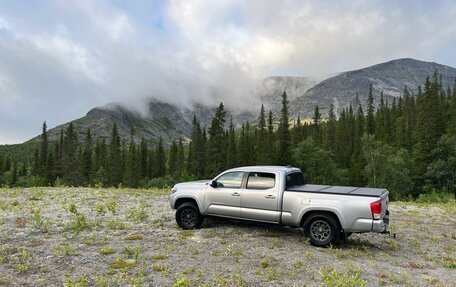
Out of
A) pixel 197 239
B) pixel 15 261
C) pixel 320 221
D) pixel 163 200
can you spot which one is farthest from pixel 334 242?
pixel 163 200

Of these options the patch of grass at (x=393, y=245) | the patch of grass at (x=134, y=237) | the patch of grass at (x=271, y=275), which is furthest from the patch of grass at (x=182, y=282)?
the patch of grass at (x=393, y=245)

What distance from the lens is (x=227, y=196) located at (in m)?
11.7

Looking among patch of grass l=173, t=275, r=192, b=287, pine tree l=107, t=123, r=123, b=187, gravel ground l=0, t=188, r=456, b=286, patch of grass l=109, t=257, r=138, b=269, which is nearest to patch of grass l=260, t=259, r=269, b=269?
gravel ground l=0, t=188, r=456, b=286

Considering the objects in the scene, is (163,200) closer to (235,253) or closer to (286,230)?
(286,230)

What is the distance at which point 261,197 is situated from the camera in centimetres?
1115

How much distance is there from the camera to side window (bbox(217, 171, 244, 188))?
38.5ft

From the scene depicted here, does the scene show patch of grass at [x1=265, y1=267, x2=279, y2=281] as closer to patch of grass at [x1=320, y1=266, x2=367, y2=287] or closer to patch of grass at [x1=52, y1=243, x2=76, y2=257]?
patch of grass at [x1=320, y1=266, x2=367, y2=287]

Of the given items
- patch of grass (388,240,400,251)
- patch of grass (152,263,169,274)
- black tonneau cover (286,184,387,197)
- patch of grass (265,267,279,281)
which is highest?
black tonneau cover (286,184,387,197)

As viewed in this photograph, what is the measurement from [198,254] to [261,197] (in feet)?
8.87

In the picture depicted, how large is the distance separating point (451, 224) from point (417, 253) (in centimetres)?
655

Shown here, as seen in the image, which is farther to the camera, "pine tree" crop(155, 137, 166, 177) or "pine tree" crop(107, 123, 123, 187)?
"pine tree" crop(155, 137, 166, 177)

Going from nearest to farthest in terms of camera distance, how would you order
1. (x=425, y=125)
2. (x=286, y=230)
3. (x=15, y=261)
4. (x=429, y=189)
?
(x=15, y=261) < (x=286, y=230) < (x=429, y=189) < (x=425, y=125)

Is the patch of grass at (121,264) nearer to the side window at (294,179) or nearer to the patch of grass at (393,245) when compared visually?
→ the side window at (294,179)

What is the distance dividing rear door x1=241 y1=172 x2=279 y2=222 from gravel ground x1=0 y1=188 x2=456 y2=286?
29.7 inches
